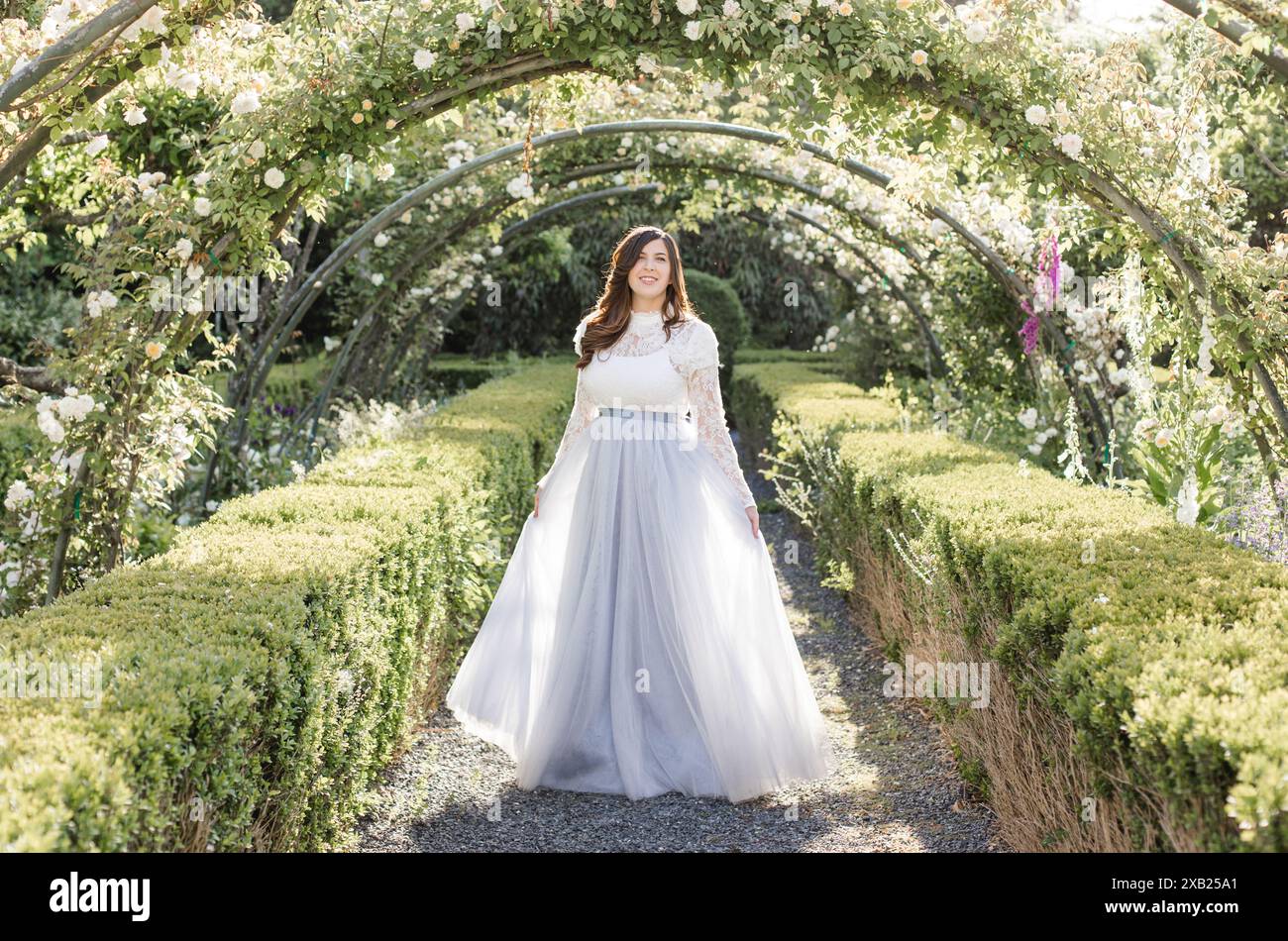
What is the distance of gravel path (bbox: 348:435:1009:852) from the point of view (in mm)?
3443

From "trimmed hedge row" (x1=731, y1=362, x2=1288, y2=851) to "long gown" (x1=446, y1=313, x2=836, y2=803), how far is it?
25.2 inches

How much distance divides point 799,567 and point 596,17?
4.42 meters

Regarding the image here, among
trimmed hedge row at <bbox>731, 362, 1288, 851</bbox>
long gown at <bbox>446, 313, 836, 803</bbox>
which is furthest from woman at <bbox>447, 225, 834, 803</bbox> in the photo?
trimmed hedge row at <bbox>731, 362, 1288, 851</bbox>

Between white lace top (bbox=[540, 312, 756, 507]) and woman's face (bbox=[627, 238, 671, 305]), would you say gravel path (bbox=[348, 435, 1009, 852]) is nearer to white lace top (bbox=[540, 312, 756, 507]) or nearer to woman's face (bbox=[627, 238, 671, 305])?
white lace top (bbox=[540, 312, 756, 507])

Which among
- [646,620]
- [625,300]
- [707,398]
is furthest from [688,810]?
[625,300]

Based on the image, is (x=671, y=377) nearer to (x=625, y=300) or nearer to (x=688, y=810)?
(x=625, y=300)

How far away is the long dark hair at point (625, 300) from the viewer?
3998mm

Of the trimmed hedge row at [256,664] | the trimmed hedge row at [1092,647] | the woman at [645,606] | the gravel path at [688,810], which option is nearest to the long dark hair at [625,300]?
the woman at [645,606]

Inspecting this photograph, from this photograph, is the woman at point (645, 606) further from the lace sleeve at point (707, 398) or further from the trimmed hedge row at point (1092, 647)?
the trimmed hedge row at point (1092, 647)

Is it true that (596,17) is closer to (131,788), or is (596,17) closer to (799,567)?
(131,788)

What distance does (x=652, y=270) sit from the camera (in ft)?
13.0

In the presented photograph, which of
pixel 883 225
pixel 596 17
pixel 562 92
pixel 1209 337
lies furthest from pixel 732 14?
pixel 883 225

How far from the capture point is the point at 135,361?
4.27 m

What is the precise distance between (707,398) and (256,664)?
6.24ft
